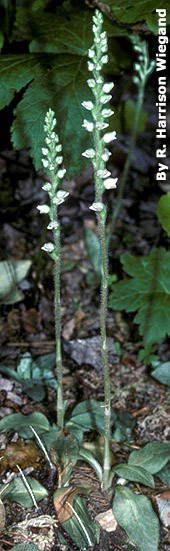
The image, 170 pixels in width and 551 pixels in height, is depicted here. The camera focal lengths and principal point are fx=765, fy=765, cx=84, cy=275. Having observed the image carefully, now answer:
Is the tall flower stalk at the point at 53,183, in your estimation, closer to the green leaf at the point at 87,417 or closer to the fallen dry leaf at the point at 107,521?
the green leaf at the point at 87,417

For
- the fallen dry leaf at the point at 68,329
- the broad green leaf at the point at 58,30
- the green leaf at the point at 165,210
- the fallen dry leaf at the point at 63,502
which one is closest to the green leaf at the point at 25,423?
the fallen dry leaf at the point at 63,502

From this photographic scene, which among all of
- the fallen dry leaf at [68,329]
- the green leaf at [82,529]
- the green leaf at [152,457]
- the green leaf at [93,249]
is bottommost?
the green leaf at [82,529]

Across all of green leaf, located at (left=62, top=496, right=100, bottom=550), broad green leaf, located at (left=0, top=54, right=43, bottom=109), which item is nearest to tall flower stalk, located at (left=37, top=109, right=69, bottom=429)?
broad green leaf, located at (left=0, top=54, right=43, bottom=109)

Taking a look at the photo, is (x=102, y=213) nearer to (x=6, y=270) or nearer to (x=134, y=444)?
(x=134, y=444)

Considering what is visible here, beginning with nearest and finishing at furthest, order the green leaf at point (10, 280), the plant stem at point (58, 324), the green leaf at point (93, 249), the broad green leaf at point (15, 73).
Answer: the plant stem at point (58, 324)
the broad green leaf at point (15, 73)
the green leaf at point (10, 280)
the green leaf at point (93, 249)

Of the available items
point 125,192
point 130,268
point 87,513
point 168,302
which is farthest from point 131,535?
point 125,192

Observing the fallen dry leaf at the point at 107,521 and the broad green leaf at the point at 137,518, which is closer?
the broad green leaf at the point at 137,518

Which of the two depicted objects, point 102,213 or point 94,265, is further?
point 94,265
